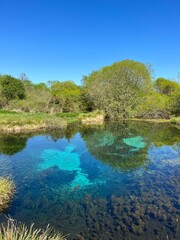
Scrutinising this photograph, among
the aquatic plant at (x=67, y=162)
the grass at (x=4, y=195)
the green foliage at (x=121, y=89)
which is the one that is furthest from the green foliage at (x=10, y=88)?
the grass at (x=4, y=195)

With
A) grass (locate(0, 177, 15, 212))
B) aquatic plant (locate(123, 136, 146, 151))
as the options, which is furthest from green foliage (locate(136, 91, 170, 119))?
grass (locate(0, 177, 15, 212))

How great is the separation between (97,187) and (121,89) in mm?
40064

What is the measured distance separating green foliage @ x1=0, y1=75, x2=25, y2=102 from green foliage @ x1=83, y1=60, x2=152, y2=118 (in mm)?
19966

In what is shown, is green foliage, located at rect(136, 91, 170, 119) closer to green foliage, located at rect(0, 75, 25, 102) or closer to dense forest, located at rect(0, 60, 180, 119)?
dense forest, located at rect(0, 60, 180, 119)

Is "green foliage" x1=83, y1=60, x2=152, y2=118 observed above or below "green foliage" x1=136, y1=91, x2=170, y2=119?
above

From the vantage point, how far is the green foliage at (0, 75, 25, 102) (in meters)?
59.5

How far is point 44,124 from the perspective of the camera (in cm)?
3581

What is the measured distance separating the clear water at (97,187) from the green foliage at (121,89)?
89.0 feet

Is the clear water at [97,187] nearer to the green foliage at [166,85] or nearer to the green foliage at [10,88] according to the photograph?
the green foliage at [10,88]

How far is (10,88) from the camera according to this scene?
59969mm

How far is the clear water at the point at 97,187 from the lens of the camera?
9.00 meters

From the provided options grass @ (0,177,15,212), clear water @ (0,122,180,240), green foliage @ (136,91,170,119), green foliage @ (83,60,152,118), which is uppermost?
green foliage @ (83,60,152,118)

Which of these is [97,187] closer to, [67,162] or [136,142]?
[67,162]

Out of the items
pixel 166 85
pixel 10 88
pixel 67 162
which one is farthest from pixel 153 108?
pixel 67 162
